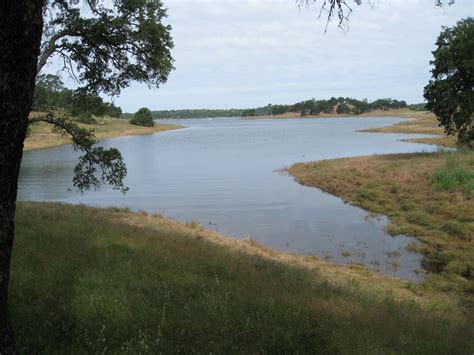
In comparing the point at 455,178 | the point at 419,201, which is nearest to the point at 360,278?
the point at 419,201

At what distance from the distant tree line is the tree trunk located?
9114 millimetres

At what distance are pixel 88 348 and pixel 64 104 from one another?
10030mm

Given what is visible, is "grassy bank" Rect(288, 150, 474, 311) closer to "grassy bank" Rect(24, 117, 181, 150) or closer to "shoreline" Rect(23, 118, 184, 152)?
"shoreline" Rect(23, 118, 184, 152)

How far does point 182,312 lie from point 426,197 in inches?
805

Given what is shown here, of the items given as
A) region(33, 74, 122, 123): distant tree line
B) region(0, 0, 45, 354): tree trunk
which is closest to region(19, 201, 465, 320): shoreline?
region(33, 74, 122, 123): distant tree line

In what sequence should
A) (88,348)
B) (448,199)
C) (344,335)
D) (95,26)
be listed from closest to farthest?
(88,348), (344,335), (95,26), (448,199)

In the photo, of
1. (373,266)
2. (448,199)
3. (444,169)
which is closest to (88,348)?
(373,266)

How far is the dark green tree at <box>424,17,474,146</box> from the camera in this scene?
107 ft

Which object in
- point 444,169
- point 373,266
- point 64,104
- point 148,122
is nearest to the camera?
point 64,104

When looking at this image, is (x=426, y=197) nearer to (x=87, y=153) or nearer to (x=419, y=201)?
(x=419, y=201)

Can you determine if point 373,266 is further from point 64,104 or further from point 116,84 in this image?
point 64,104

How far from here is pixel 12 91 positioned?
12.1 feet

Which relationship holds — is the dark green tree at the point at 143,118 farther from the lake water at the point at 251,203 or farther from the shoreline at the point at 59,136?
the lake water at the point at 251,203

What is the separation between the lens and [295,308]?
6305mm
